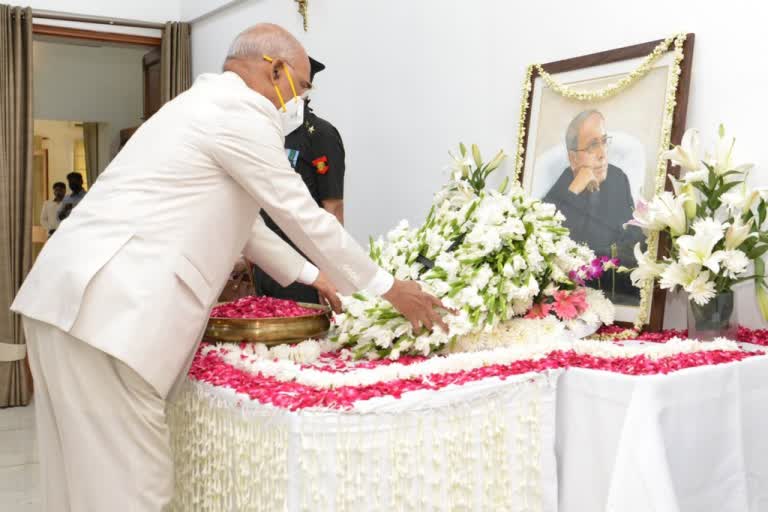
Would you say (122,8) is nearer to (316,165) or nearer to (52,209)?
(316,165)

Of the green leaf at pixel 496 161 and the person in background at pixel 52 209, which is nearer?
the green leaf at pixel 496 161

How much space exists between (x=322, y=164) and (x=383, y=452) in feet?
6.30

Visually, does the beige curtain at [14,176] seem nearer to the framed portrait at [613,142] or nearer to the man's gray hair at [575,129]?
the framed portrait at [613,142]

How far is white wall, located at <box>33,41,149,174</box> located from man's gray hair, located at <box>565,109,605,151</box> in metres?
7.07

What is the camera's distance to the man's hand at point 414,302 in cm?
212

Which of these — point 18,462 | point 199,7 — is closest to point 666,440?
point 18,462

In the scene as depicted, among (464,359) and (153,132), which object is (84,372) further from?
(464,359)

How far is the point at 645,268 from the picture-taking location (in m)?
2.43

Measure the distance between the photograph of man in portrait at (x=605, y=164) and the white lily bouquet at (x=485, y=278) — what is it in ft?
0.59

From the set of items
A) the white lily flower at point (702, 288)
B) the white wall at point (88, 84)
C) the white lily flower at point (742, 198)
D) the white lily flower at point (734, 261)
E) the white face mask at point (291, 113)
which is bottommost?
the white lily flower at point (702, 288)

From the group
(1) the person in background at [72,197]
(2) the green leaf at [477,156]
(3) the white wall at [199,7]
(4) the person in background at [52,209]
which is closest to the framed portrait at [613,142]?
(2) the green leaf at [477,156]

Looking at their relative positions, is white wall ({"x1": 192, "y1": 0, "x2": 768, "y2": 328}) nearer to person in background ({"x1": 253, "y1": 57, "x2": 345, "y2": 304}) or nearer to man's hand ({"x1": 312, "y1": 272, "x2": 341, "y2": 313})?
person in background ({"x1": 253, "y1": 57, "x2": 345, "y2": 304})

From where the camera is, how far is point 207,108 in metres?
1.99

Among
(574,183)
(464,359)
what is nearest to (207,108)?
(464,359)
